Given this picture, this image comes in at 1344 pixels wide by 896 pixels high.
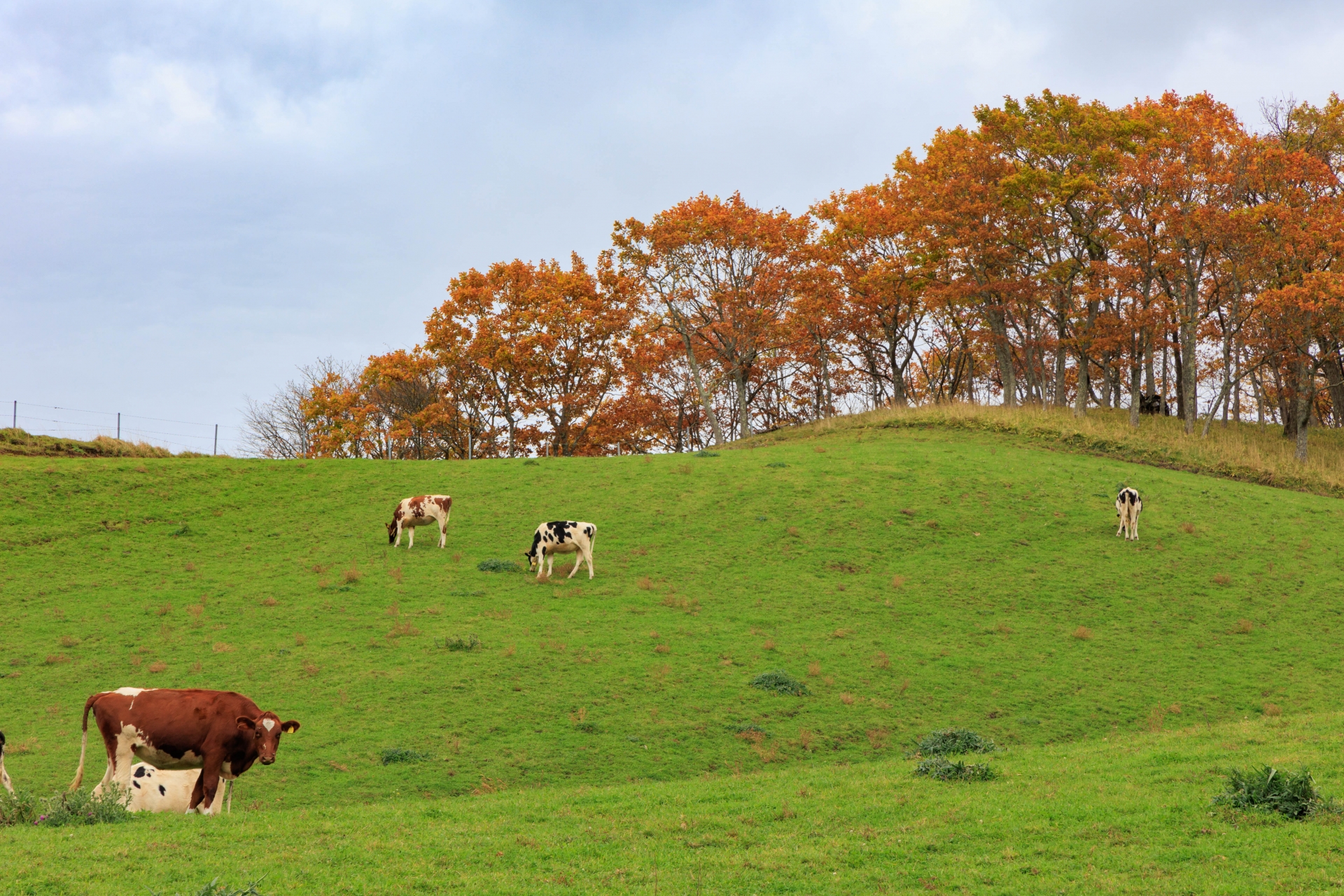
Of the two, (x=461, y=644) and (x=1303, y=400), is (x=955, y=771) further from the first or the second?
(x=1303, y=400)

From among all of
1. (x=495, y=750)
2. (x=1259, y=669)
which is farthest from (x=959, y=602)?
(x=495, y=750)

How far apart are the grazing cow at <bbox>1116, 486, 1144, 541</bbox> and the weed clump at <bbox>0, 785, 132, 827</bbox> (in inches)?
1114

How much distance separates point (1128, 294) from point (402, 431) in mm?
44823

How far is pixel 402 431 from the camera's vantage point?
6538 cm

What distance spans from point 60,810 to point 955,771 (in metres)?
11.1

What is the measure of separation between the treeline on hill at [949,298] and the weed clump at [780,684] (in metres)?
35.4

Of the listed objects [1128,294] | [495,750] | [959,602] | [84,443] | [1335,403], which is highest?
[1128,294]

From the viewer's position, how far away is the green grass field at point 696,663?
9883mm

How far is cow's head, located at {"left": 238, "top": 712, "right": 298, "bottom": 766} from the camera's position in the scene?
40.8ft

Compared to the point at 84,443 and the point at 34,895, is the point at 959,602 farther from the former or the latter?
the point at 84,443

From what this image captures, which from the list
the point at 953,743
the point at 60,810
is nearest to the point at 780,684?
the point at 953,743

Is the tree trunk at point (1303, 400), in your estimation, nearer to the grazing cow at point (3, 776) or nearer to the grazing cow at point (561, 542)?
the grazing cow at point (561, 542)

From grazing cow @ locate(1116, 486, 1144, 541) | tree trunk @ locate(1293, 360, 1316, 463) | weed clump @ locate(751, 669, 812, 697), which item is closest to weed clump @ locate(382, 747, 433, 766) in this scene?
weed clump @ locate(751, 669, 812, 697)

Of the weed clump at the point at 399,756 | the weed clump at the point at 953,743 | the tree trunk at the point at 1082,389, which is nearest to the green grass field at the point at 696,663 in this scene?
the weed clump at the point at 399,756
